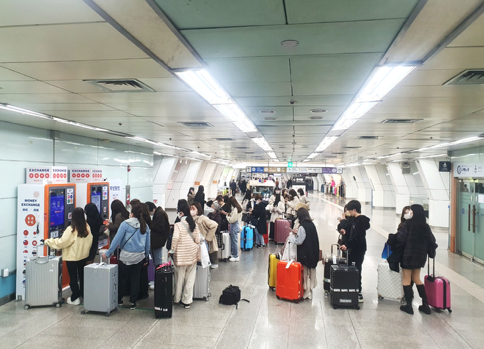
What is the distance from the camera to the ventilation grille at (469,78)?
11.6ft

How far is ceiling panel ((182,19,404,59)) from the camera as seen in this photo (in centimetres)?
256

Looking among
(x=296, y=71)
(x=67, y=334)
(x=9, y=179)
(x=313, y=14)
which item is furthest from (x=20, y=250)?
(x=313, y=14)

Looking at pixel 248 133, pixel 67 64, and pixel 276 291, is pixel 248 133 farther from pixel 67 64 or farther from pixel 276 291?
pixel 67 64

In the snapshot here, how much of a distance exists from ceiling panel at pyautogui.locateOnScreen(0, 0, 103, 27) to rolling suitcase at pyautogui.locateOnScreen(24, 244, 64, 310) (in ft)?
15.2

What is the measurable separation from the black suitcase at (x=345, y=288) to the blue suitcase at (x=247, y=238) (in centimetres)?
461

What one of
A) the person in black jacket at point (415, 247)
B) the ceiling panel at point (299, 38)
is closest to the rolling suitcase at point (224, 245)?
the person in black jacket at point (415, 247)

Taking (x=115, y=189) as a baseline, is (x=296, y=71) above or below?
above

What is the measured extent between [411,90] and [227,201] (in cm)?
585

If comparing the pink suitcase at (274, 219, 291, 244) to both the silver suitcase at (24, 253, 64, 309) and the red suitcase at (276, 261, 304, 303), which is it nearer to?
the red suitcase at (276, 261, 304, 303)

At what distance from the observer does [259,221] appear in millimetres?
10641

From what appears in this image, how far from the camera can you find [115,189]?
9.23 metres

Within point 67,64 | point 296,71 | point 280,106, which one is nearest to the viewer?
point 67,64

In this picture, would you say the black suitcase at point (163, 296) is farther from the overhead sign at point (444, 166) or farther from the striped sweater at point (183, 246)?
the overhead sign at point (444, 166)

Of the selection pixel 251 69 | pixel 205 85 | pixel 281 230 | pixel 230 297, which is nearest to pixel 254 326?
pixel 230 297
